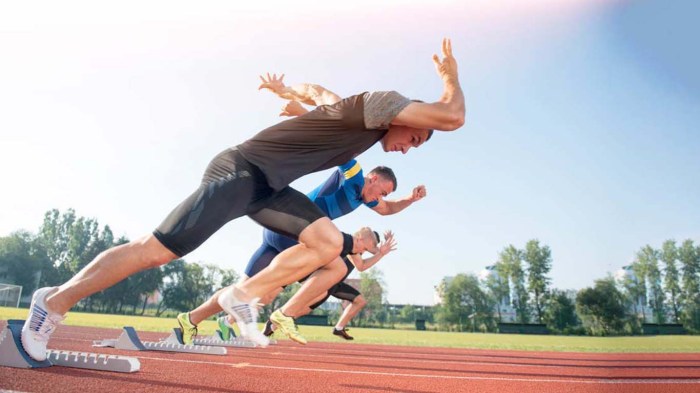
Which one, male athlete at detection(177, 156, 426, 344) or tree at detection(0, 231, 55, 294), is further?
tree at detection(0, 231, 55, 294)

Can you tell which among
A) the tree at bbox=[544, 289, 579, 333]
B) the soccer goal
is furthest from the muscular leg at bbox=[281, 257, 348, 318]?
the tree at bbox=[544, 289, 579, 333]

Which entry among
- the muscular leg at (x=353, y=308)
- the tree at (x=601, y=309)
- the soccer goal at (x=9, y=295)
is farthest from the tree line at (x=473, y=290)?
the muscular leg at (x=353, y=308)

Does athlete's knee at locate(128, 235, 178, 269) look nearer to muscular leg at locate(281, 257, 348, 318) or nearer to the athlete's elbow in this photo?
the athlete's elbow

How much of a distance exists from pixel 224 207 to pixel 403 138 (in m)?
1.26

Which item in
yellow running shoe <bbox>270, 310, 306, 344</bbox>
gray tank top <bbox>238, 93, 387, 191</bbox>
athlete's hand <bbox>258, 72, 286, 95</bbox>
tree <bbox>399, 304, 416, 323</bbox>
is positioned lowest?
tree <bbox>399, 304, 416, 323</bbox>

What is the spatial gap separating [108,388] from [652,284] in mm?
A: 72054

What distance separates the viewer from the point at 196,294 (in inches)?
2849

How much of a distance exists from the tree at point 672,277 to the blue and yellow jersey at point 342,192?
66691 millimetres

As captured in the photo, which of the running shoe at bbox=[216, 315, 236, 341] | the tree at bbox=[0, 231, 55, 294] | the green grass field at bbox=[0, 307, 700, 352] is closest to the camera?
the running shoe at bbox=[216, 315, 236, 341]

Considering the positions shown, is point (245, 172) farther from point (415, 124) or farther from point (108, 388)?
point (108, 388)

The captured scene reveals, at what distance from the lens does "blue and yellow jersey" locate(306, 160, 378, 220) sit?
5.74m

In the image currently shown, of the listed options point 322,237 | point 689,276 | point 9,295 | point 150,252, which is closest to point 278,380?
point 322,237

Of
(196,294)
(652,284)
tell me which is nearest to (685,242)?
(652,284)

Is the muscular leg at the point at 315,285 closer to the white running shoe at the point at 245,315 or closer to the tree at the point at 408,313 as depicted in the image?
the white running shoe at the point at 245,315
